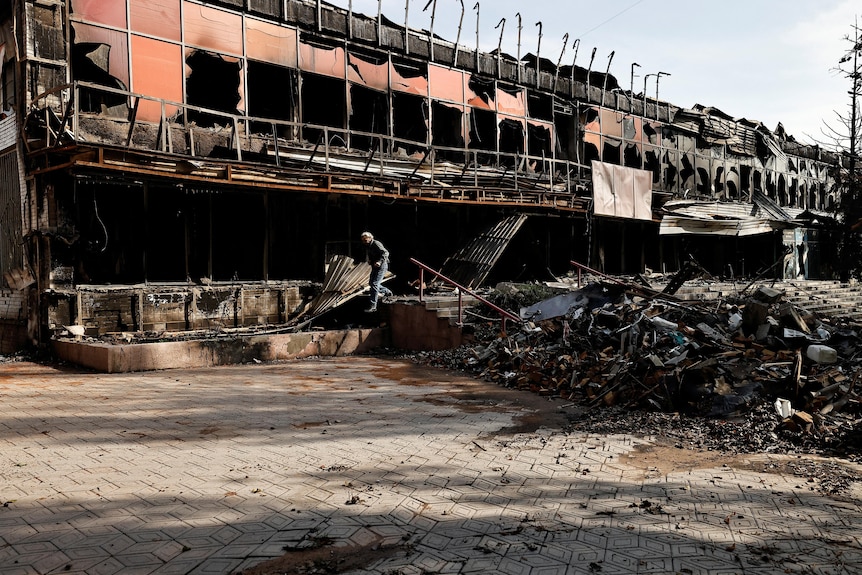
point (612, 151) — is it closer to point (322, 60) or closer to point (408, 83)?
point (408, 83)

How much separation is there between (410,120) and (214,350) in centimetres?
1025

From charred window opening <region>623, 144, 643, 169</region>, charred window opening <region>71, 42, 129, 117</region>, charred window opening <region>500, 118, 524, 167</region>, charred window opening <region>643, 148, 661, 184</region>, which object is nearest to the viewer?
charred window opening <region>71, 42, 129, 117</region>

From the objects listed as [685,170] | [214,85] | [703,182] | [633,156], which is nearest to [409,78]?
[214,85]

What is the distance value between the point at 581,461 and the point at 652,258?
21627mm

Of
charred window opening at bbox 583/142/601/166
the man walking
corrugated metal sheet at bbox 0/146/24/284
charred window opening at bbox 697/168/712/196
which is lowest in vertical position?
the man walking

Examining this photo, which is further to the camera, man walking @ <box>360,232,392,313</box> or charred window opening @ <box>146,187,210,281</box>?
man walking @ <box>360,232,392,313</box>

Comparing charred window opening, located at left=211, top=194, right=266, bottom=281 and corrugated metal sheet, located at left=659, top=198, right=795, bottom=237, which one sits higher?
corrugated metal sheet, located at left=659, top=198, right=795, bottom=237

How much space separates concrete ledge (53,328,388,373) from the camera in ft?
33.2

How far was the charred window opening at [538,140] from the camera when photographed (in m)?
21.5

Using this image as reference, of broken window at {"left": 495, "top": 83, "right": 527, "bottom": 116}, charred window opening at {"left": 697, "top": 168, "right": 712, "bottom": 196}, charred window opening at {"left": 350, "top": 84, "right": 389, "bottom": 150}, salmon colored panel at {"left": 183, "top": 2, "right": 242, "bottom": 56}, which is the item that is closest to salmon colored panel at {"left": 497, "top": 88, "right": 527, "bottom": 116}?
broken window at {"left": 495, "top": 83, "right": 527, "bottom": 116}

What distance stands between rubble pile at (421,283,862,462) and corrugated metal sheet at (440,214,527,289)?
4.80 m

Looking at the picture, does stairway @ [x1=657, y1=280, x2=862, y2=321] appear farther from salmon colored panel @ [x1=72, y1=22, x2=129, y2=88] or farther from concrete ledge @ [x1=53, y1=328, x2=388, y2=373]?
salmon colored panel @ [x1=72, y1=22, x2=129, y2=88]

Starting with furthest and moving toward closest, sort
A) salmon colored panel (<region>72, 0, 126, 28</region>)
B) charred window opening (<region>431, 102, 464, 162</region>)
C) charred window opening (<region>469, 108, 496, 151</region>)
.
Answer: charred window opening (<region>469, 108, 496, 151</region>)
charred window opening (<region>431, 102, 464, 162</region>)
salmon colored panel (<region>72, 0, 126, 28</region>)

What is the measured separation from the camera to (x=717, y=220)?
82.5 ft
